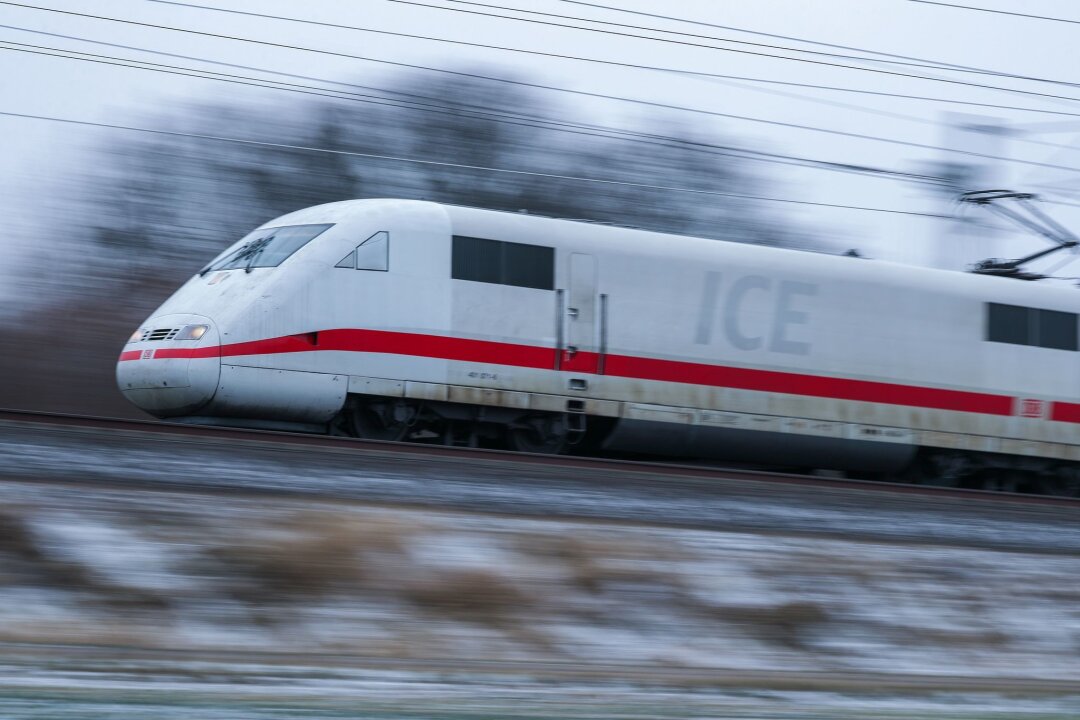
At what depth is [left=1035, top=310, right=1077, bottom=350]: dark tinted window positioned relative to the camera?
14.4 metres

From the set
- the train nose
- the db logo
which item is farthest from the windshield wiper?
the db logo

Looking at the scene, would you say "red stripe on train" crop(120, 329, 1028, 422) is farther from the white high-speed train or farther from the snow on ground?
the snow on ground

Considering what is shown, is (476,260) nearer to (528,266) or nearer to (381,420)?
(528,266)

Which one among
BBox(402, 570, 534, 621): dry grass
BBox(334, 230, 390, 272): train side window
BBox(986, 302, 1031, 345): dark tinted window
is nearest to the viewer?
BBox(402, 570, 534, 621): dry grass

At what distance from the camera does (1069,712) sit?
5.11 metres

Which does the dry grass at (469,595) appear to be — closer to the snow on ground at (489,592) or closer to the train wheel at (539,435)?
the snow on ground at (489,592)

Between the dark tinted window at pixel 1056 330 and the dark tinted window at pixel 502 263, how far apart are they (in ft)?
21.6

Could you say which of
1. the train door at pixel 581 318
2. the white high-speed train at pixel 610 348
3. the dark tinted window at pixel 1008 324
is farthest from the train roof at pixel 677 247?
the train door at pixel 581 318

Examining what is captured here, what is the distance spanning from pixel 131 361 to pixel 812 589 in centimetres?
713

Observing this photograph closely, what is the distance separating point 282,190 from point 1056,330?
12771 millimetres

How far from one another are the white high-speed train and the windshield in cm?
→ 3

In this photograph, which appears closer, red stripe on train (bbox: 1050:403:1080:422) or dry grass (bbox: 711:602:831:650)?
dry grass (bbox: 711:602:831:650)

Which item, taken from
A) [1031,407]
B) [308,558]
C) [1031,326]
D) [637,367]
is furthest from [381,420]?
[1031,326]

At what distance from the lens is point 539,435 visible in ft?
39.8
